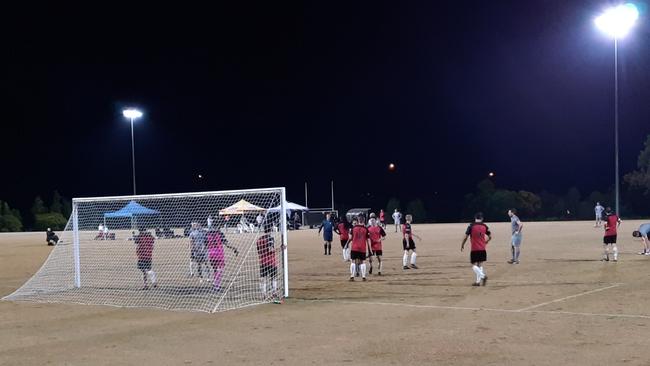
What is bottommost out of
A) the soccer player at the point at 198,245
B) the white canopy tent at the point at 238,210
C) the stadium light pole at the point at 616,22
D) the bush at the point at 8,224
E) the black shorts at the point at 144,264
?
the bush at the point at 8,224

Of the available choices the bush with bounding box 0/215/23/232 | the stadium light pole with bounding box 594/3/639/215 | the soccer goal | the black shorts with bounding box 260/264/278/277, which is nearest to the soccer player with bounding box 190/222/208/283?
the soccer goal

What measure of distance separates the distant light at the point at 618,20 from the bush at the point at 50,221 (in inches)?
2262

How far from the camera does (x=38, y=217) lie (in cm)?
7288

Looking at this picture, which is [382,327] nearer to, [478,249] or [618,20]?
[478,249]

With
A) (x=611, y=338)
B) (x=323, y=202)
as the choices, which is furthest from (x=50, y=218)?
(x=611, y=338)

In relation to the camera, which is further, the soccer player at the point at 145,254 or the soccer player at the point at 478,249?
the soccer player at the point at 145,254

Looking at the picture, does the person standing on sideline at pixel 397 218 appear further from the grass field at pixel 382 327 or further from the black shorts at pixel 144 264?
the black shorts at pixel 144 264

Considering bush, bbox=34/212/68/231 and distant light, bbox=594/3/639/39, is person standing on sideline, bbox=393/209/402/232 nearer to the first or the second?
distant light, bbox=594/3/639/39

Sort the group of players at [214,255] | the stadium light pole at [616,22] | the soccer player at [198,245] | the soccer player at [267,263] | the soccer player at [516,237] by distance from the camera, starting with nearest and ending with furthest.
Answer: the soccer player at [267,263] → the group of players at [214,255] → the soccer player at [198,245] → the soccer player at [516,237] → the stadium light pole at [616,22]

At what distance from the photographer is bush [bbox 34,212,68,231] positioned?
70875 millimetres

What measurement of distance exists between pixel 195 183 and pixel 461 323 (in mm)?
99680

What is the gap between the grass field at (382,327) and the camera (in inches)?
347

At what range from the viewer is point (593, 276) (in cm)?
1766

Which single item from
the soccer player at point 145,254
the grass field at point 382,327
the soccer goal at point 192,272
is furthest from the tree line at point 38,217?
the grass field at point 382,327
